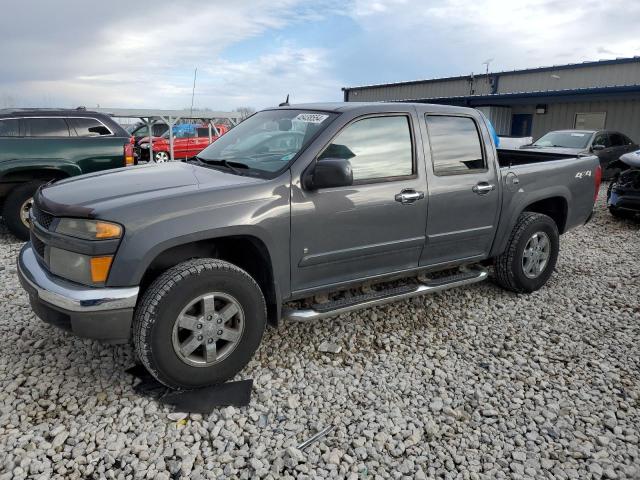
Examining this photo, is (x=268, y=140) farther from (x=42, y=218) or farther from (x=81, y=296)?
(x=81, y=296)

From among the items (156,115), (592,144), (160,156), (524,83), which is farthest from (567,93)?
(160,156)

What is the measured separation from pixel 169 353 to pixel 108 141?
5199 millimetres

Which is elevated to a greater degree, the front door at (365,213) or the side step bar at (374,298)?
the front door at (365,213)

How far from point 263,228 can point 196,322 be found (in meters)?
0.70

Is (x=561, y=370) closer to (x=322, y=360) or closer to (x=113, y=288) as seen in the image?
(x=322, y=360)

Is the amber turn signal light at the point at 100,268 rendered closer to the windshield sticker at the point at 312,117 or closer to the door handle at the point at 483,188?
the windshield sticker at the point at 312,117

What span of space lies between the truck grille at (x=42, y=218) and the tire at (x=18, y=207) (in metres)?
3.68

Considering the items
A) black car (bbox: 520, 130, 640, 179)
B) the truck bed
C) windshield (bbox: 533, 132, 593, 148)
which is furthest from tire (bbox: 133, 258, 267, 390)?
windshield (bbox: 533, 132, 593, 148)

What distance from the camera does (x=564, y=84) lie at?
66.2ft

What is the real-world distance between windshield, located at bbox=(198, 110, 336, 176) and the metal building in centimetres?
1681

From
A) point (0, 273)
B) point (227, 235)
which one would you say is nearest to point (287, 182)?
point (227, 235)

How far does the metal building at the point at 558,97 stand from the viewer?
1761 centimetres

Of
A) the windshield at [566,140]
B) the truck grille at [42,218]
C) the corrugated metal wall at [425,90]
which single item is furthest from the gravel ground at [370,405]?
the corrugated metal wall at [425,90]

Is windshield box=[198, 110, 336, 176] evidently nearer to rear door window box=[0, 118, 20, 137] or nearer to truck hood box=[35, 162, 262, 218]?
truck hood box=[35, 162, 262, 218]
